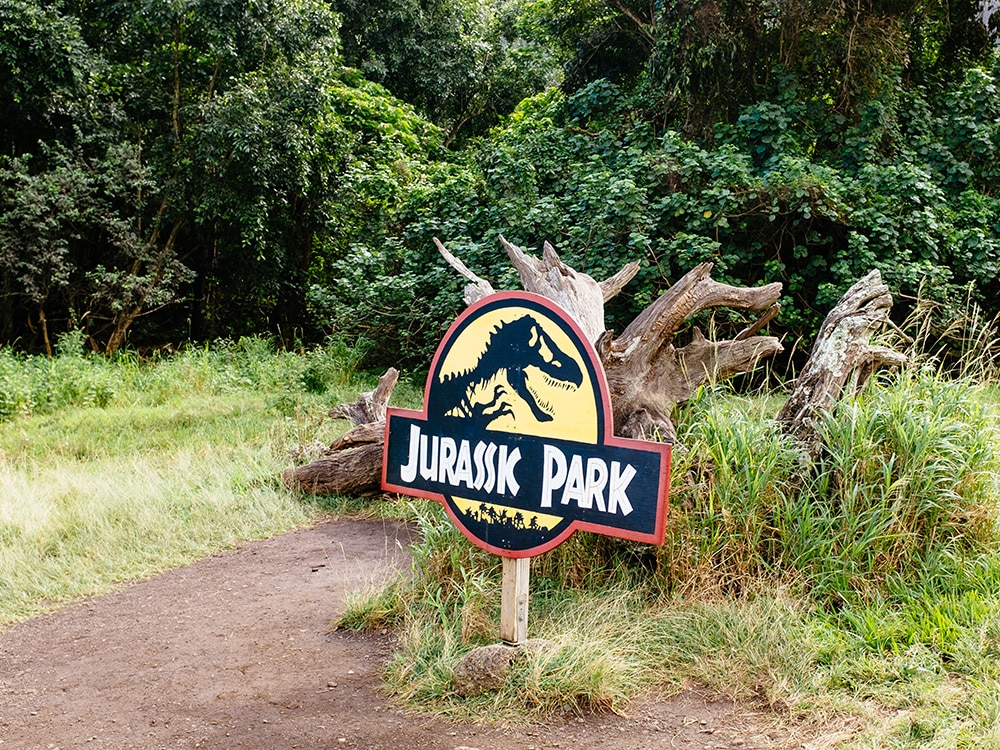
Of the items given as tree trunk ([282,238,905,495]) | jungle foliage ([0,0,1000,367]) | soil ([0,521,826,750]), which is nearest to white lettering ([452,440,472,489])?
soil ([0,521,826,750])

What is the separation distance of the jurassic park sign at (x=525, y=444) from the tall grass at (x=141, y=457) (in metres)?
2.54

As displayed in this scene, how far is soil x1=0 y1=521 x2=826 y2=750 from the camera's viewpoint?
333cm

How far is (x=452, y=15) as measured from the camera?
17.8 metres

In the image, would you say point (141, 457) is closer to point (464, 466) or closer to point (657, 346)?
point (657, 346)

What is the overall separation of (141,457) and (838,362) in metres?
5.93

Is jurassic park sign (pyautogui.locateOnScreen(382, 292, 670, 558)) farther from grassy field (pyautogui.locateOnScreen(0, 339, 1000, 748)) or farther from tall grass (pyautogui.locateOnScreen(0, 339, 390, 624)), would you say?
tall grass (pyautogui.locateOnScreen(0, 339, 390, 624))

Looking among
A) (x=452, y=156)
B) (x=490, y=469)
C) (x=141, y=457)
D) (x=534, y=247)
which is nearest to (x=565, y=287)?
(x=490, y=469)

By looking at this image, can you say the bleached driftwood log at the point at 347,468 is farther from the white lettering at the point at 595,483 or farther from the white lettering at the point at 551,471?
the white lettering at the point at 595,483

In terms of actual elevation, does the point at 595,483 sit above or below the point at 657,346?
below

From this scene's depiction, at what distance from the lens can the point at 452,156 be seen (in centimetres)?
1659

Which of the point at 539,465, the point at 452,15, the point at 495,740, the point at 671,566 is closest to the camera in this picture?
the point at 495,740

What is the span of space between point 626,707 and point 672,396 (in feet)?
6.46

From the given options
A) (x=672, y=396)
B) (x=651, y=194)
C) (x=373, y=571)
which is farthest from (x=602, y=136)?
(x=373, y=571)

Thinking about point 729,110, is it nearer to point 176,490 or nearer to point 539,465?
point 176,490
